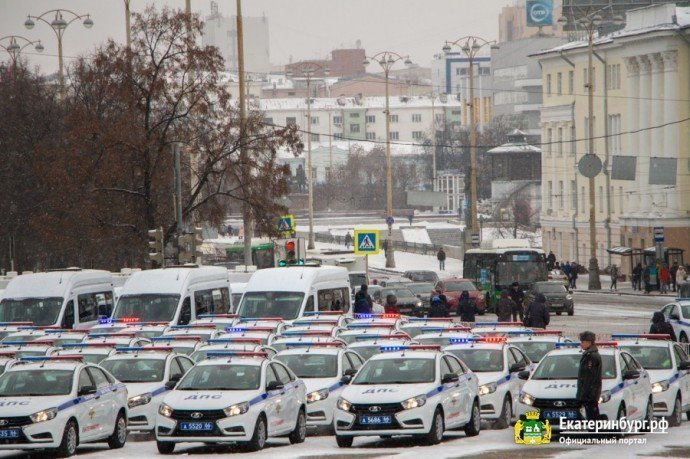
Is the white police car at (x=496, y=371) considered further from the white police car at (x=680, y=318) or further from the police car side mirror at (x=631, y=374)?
the white police car at (x=680, y=318)

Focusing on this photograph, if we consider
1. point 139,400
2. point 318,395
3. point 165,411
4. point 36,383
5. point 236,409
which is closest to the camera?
point 236,409

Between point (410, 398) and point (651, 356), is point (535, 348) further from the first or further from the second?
point (410, 398)

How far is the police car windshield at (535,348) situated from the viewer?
92.2 feet

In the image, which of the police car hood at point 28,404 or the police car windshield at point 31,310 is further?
the police car windshield at point 31,310

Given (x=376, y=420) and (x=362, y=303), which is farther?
(x=362, y=303)

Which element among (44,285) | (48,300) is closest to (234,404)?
(48,300)

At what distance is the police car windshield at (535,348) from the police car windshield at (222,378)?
6932 mm

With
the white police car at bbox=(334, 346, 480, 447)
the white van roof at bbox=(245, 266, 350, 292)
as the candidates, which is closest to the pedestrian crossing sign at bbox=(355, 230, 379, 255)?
the white van roof at bbox=(245, 266, 350, 292)

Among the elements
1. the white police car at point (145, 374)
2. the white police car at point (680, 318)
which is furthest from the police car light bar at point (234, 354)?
the white police car at point (680, 318)

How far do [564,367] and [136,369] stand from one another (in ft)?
22.3

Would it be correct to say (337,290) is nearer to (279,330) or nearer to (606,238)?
(279,330)

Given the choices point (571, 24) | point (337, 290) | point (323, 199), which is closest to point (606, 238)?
point (571, 24)

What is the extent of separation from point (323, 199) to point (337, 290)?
145 m

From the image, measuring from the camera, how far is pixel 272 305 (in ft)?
122
